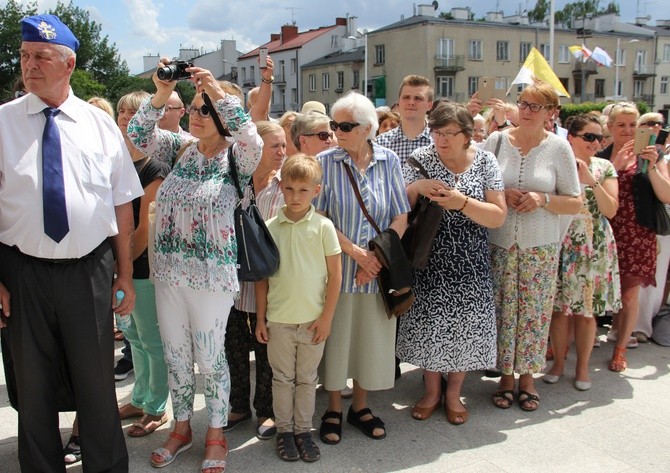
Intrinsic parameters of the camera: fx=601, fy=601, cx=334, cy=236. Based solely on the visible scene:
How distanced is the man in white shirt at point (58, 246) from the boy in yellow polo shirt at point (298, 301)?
82 centimetres

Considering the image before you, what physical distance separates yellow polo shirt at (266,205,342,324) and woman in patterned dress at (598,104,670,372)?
2.82 meters

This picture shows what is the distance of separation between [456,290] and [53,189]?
2350 mm

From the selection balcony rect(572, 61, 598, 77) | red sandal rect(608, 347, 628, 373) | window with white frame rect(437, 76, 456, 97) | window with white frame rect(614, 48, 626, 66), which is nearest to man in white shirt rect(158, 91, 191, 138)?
red sandal rect(608, 347, 628, 373)

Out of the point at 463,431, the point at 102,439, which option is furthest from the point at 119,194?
the point at 463,431

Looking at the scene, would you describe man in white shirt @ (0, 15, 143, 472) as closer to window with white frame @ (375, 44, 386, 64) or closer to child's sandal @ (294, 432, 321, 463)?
child's sandal @ (294, 432, 321, 463)

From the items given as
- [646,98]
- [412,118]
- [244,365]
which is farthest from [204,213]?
[646,98]

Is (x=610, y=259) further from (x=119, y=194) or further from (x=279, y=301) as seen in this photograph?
(x=119, y=194)

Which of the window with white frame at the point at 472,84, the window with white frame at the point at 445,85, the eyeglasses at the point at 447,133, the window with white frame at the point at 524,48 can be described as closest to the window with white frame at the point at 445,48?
the window with white frame at the point at 445,85

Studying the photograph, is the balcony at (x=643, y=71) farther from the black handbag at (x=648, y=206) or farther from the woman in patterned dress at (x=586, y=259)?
the woman in patterned dress at (x=586, y=259)

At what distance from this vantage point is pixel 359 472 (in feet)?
10.8

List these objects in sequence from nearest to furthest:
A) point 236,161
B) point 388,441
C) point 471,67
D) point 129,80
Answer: point 236,161 < point 388,441 < point 129,80 < point 471,67

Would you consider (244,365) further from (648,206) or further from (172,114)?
(648,206)

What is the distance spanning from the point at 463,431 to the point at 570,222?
1.68 meters

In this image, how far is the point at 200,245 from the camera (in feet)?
10.1
